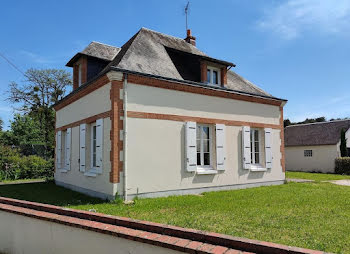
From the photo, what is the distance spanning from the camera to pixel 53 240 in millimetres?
3510

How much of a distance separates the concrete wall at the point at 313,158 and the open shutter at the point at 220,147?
16.9 metres

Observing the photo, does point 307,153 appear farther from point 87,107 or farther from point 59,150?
point 87,107

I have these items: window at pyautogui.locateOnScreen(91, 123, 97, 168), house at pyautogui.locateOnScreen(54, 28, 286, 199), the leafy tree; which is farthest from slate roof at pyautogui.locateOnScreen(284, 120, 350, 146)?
the leafy tree

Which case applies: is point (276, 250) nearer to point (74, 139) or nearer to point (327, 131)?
point (74, 139)

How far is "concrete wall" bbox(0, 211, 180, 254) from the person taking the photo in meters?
2.87

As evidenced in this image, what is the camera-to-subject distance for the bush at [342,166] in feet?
68.7

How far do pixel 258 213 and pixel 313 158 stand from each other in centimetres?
2040

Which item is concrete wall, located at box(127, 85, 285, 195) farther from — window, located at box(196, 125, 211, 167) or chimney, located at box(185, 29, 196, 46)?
chimney, located at box(185, 29, 196, 46)

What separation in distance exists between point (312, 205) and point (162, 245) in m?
5.97

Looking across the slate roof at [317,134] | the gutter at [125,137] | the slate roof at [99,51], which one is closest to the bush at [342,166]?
the slate roof at [317,134]

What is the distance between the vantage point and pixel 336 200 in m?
7.89

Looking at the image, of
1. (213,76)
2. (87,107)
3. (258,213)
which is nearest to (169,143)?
(87,107)

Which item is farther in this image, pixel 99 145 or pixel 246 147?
pixel 246 147

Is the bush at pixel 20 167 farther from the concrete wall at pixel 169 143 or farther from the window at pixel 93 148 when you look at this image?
the concrete wall at pixel 169 143
